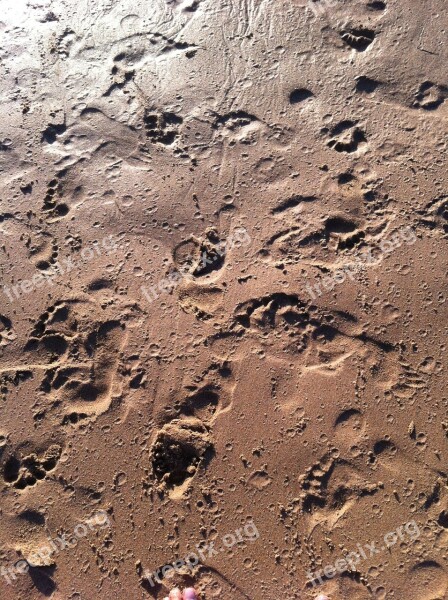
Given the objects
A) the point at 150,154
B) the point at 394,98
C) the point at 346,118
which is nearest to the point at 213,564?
the point at 150,154

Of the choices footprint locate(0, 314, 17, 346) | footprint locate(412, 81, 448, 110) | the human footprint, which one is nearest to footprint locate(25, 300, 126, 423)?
footprint locate(0, 314, 17, 346)

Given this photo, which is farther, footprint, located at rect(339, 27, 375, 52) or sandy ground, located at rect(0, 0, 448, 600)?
footprint, located at rect(339, 27, 375, 52)

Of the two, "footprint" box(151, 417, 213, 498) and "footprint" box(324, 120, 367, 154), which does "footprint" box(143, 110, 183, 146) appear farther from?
"footprint" box(151, 417, 213, 498)

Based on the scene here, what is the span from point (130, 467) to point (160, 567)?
2.16 feet

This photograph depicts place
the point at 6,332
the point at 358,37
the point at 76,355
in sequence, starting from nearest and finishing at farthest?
the point at 76,355, the point at 6,332, the point at 358,37

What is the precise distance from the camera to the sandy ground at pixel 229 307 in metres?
2.93

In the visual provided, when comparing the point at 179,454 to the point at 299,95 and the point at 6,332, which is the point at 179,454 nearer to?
the point at 6,332

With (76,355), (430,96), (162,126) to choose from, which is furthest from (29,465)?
(430,96)

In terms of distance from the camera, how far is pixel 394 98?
3.92 metres

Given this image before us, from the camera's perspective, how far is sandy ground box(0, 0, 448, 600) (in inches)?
115

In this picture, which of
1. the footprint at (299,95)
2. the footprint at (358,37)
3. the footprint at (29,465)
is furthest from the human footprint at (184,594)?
the footprint at (358,37)

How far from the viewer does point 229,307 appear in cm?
336

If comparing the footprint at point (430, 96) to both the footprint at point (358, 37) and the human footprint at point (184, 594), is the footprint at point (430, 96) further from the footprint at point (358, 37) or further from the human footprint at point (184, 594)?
the human footprint at point (184, 594)

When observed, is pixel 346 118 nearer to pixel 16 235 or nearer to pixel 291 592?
pixel 16 235
